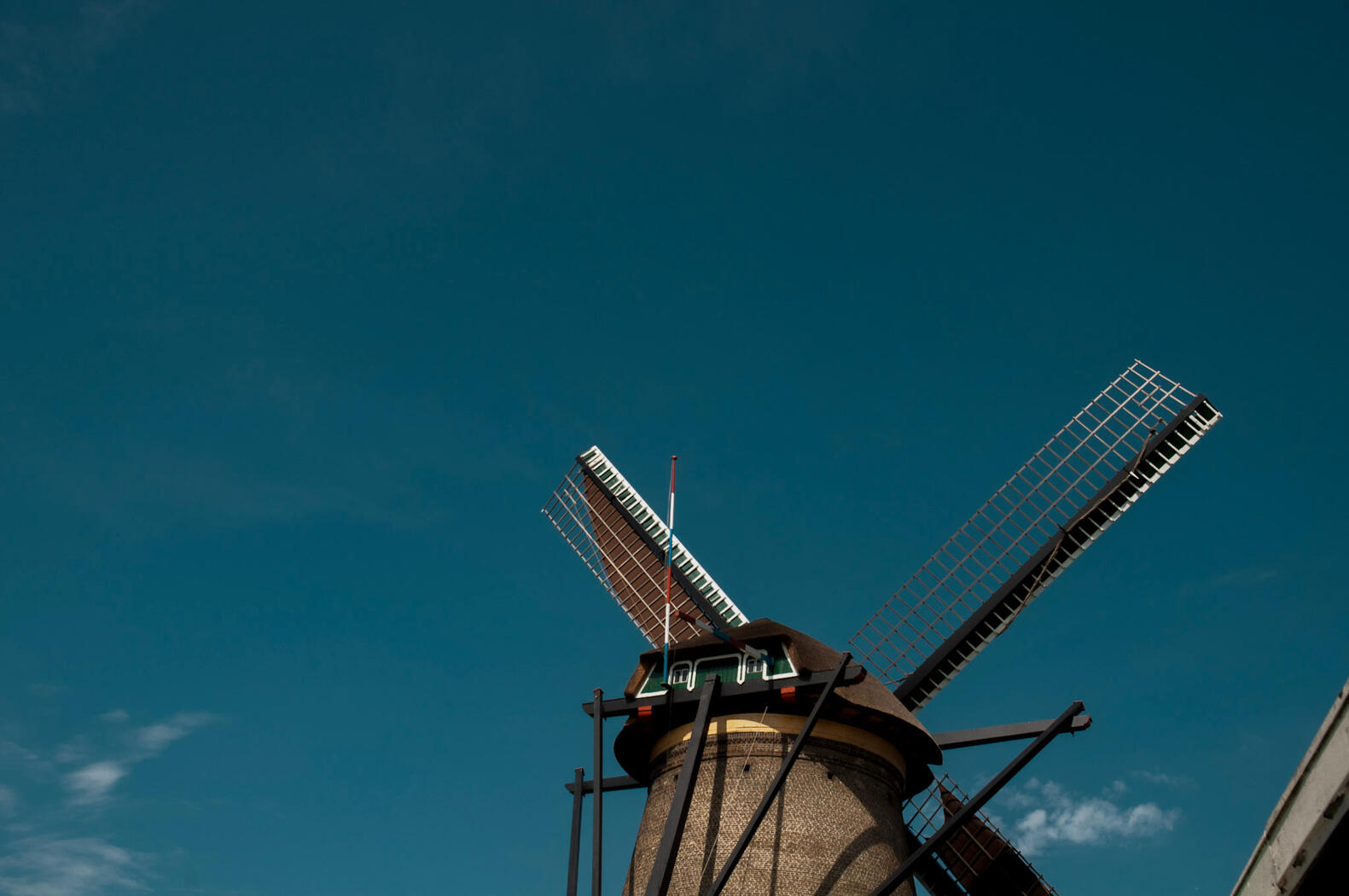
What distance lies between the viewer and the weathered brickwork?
1320 cm

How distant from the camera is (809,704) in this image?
14.2 meters

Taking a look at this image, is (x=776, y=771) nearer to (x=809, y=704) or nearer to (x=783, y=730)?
(x=783, y=730)

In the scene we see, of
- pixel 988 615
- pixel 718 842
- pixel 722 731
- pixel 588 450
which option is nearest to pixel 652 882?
pixel 718 842

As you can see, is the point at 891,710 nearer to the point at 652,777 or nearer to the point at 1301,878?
the point at 652,777

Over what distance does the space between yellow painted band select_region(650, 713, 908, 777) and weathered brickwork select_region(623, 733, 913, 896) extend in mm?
83

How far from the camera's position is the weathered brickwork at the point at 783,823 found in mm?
13203

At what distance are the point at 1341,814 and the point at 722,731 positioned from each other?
990 cm

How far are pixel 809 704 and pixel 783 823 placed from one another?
59.7 inches

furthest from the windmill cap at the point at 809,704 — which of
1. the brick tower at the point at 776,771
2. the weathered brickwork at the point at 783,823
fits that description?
the weathered brickwork at the point at 783,823

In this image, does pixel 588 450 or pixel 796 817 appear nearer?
pixel 796 817

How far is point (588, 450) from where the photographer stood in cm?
2236

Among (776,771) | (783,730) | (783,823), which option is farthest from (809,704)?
(783,823)

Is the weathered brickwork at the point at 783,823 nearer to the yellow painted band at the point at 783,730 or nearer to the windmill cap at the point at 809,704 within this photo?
the yellow painted band at the point at 783,730

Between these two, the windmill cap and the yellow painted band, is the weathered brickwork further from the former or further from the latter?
the windmill cap
